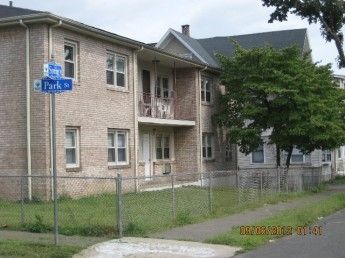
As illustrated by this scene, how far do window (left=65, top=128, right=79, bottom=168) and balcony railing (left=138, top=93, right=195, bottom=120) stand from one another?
4.96 meters

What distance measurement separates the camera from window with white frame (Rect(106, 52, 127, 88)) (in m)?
20.4

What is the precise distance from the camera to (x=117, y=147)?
20750 mm

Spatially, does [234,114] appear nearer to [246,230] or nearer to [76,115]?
[76,115]

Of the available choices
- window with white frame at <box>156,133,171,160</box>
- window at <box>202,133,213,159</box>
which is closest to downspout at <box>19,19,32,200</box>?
window with white frame at <box>156,133,171,160</box>

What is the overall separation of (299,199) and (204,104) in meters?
9.06

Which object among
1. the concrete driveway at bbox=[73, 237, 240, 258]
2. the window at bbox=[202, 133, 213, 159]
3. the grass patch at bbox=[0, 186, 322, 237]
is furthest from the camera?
the window at bbox=[202, 133, 213, 159]

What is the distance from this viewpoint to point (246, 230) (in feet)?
38.8

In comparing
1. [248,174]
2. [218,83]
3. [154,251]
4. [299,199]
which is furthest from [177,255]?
[218,83]

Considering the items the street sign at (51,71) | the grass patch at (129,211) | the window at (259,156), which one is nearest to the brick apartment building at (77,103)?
the grass patch at (129,211)

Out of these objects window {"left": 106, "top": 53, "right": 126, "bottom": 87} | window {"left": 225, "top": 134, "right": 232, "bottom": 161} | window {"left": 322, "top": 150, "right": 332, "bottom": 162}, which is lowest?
window {"left": 322, "top": 150, "right": 332, "bottom": 162}

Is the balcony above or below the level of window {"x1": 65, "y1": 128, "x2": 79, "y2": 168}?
above

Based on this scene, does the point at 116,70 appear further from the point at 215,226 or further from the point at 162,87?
the point at 215,226

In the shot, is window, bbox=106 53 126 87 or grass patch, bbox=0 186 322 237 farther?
window, bbox=106 53 126 87

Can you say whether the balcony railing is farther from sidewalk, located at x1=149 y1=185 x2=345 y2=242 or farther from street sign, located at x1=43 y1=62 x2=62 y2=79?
street sign, located at x1=43 y1=62 x2=62 y2=79
